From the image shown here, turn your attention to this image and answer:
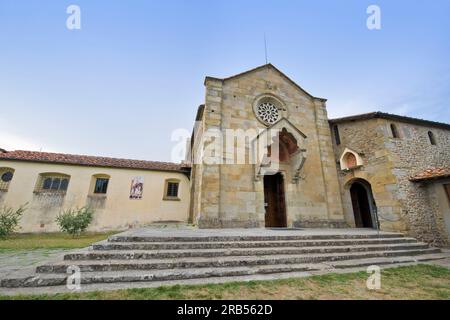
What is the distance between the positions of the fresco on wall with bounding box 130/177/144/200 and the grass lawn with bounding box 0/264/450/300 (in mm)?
11577

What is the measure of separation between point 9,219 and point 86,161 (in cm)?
498

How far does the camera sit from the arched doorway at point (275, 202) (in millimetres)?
10095

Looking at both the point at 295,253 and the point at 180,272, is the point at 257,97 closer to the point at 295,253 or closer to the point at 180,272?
the point at 295,253

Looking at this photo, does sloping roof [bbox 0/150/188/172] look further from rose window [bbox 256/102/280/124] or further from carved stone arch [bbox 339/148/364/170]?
carved stone arch [bbox 339/148/364/170]

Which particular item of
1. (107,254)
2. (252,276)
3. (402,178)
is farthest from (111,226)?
(402,178)

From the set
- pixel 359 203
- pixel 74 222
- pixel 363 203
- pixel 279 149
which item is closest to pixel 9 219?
pixel 74 222

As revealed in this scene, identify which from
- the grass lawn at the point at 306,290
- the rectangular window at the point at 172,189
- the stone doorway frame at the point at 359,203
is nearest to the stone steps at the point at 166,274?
the grass lawn at the point at 306,290

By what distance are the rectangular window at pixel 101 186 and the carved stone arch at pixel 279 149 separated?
441 inches

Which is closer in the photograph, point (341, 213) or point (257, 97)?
point (341, 213)

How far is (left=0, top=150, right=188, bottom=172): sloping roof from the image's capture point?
12.8 meters

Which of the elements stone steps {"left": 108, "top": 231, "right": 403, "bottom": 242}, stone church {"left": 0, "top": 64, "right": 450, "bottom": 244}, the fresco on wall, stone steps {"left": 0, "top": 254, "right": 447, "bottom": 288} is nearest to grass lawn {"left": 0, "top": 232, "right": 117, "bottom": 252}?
stone church {"left": 0, "top": 64, "right": 450, "bottom": 244}

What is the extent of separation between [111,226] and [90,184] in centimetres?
338

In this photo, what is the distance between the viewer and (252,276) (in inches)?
153
